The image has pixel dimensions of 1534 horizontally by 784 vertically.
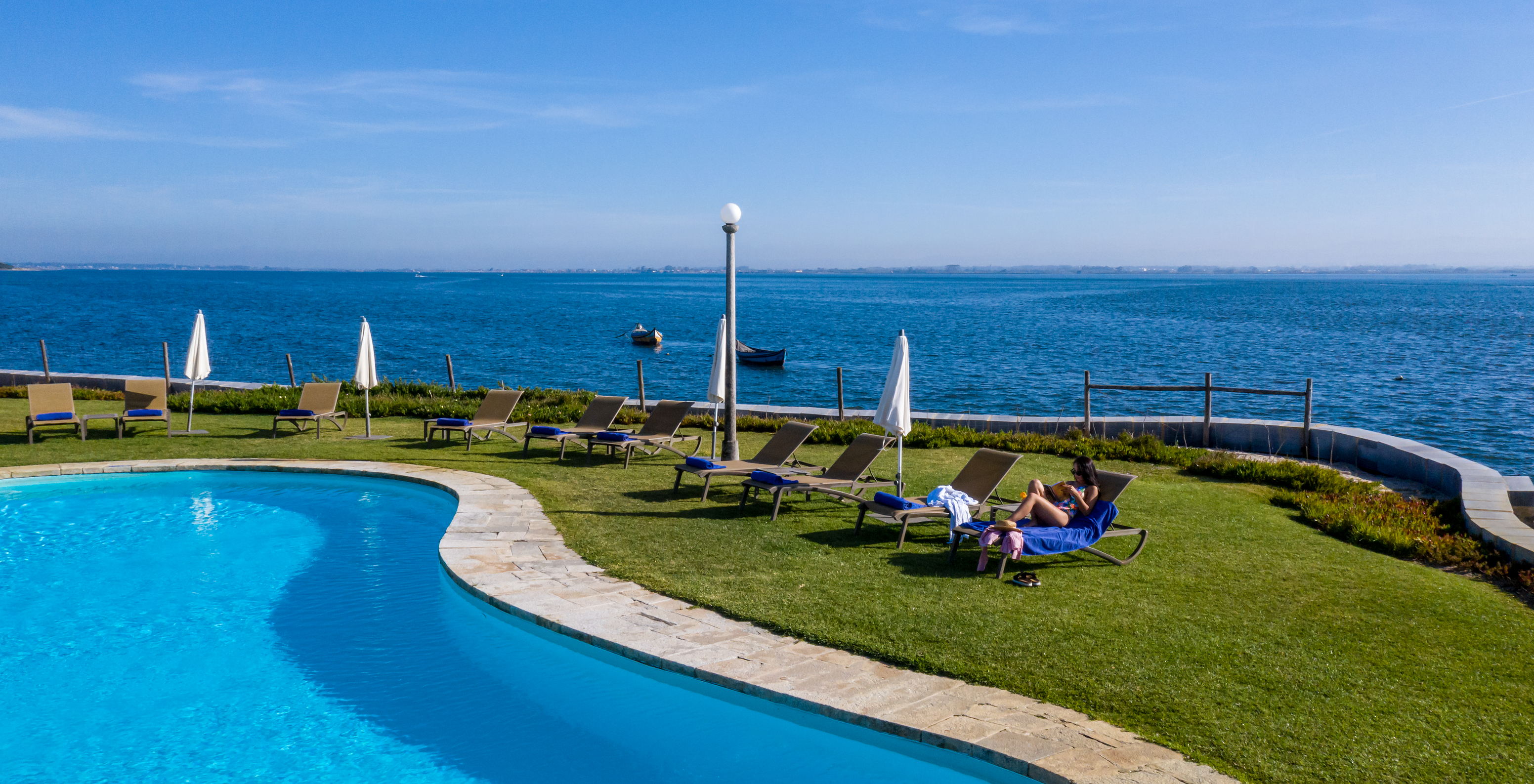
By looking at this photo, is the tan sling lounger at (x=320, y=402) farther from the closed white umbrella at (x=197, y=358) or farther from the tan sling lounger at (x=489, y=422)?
the tan sling lounger at (x=489, y=422)

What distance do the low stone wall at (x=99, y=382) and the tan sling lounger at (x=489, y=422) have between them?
637 centimetres

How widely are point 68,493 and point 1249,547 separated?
42.7 ft

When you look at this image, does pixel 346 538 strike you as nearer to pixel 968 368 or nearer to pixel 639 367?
→ pixel 639 367

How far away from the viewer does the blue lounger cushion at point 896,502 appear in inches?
317

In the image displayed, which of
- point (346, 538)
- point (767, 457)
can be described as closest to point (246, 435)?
point (346, 538)

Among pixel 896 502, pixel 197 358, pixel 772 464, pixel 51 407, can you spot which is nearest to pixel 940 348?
pixel 197 358

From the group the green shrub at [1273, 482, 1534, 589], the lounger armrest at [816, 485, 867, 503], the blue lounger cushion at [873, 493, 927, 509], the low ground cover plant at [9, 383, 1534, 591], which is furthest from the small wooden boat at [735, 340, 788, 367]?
the blue lounger cushion at [873, 493, 927, 509]

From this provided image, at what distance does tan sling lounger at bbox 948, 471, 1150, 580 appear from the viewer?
293 inches

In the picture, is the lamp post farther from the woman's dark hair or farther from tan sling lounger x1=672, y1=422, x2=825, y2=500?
the woman's dark hair

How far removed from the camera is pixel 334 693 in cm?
589

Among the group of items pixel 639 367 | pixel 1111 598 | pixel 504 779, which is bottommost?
pixel 504 779

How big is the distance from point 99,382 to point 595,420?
13960mm

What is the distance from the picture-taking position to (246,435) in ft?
47.1

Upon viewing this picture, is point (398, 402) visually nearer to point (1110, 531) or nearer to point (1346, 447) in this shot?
point (1110, 531)
